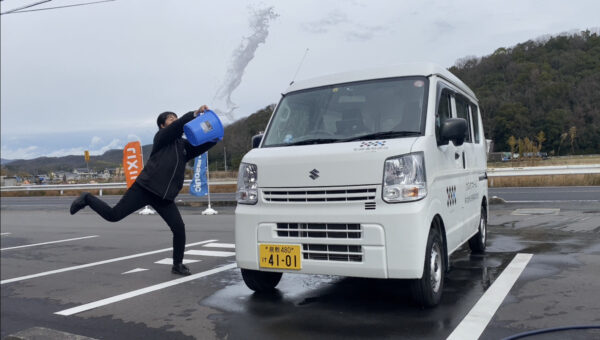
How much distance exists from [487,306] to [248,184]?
7.84 ft

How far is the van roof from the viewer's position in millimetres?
4859

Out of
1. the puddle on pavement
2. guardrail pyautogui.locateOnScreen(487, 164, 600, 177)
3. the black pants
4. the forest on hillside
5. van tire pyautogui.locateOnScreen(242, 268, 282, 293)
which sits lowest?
the puddle on pavement

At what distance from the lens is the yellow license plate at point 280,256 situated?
14.0 feet

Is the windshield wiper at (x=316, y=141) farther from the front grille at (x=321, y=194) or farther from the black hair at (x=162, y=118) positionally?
the black hair at (x=162, y=118)

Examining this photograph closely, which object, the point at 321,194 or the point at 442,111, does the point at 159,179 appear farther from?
the point at 442,111

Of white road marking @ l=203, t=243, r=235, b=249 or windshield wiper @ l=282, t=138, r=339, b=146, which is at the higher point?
windshield wiper @ l=282, t=138, r=339, b=146

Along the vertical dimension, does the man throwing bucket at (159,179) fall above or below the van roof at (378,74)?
below

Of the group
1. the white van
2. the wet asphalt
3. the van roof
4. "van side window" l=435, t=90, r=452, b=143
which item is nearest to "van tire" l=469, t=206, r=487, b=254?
the wet asphalt

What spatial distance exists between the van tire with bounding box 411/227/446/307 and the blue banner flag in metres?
11.5

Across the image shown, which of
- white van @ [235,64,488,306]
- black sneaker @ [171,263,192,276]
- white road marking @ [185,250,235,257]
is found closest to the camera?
white van @ [235,64,488,306]

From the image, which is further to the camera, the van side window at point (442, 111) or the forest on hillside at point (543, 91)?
the forest on hillside at point (543, 91)

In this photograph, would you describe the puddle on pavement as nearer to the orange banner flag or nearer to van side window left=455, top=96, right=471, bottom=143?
van side window left=455, top=96, right=471, bottom=143

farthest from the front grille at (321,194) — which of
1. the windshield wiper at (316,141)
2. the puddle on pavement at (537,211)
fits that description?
the puddle on pavement at (537,211)

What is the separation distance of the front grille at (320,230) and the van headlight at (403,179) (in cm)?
37
